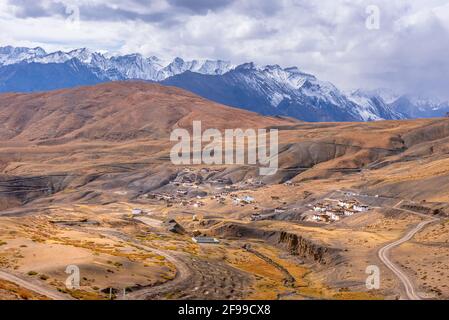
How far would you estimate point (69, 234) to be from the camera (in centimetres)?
8900

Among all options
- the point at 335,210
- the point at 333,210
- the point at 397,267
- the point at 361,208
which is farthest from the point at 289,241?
the point at 397,267

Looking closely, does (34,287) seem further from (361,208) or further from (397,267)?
(361,208)

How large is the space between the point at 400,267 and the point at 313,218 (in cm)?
6551

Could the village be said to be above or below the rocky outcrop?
above

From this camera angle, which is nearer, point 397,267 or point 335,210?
point 397,267

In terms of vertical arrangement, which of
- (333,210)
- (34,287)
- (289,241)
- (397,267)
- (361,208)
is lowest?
(289,241)

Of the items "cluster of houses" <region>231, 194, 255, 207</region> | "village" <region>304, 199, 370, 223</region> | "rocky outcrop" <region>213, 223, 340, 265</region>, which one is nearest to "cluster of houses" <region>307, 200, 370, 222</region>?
"village" <region>304, 199, 370, 223</region>

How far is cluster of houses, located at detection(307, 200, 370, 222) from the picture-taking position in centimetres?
13188

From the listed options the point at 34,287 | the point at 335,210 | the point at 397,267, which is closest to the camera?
the point at 34,287

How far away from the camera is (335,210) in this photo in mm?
137500

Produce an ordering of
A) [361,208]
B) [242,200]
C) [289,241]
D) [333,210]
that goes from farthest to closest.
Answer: [242,200]
[333,210]
[361,208]
[289,241]

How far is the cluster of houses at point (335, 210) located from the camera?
132 metres

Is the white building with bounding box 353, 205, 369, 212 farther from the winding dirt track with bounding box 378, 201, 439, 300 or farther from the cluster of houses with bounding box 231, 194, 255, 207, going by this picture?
the cluster of houses with bounding box 231, 194, 255, 207

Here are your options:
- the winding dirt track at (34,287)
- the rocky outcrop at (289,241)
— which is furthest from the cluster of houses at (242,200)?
the winding dirt track at (34,287)
